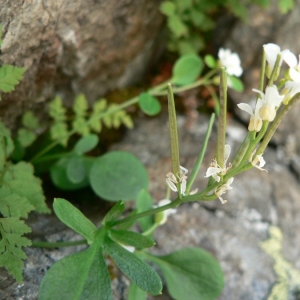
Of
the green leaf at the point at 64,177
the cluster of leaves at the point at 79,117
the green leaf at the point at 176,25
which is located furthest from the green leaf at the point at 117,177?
the green leaf at the point at 176,25

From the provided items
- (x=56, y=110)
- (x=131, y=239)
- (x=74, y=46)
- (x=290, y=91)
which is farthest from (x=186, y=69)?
(x=131, y=239)

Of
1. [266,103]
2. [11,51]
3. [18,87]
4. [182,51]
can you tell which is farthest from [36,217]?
[182,51]

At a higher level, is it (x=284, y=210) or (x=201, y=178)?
(x=201, y=178)

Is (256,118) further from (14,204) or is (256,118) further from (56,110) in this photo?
(56,110)

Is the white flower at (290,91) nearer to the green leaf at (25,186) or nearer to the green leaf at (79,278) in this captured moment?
the green leaf at (79,278)

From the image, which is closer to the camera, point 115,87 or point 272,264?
point 272,264

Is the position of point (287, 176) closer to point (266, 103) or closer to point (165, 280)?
point (165, 280)
